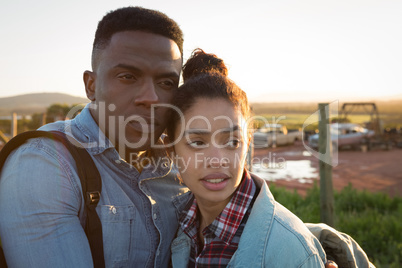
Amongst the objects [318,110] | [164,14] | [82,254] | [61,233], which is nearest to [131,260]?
[82,254]

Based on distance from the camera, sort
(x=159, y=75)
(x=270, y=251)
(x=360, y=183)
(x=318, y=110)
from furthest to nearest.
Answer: (x=360, y=183) < (x=318, y=110) < (x=159, y=75) < (x=270, y=251)

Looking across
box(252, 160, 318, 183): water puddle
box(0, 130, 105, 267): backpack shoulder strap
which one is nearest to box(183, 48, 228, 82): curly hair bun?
box(0, 130, 105, 267): backpack shoulder strap

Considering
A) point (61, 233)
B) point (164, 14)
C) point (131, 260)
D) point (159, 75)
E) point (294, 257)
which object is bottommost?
point (131, 260)

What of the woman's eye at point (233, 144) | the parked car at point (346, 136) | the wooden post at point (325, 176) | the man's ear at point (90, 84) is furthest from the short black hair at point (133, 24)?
the parked car at point (346, 136)

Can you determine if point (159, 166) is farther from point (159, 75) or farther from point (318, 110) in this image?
point (318, 110)

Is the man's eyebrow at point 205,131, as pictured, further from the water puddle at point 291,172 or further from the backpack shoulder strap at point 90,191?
the water puddle at point 291,172

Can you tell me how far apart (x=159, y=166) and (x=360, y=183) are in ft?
39.8

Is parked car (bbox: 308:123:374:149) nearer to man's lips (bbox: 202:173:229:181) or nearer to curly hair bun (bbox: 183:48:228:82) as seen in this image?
curly hair bun (bbox: 183:48:228:82)

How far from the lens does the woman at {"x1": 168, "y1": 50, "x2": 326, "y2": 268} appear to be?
6.11 feet

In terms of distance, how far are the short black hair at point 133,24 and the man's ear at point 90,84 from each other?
0.17 meters

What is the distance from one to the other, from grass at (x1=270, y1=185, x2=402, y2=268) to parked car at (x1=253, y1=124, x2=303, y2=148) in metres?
17.1

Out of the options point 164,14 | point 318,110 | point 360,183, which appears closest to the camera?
point 164,14

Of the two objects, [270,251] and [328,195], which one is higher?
[270,251]

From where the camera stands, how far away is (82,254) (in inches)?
68.2
